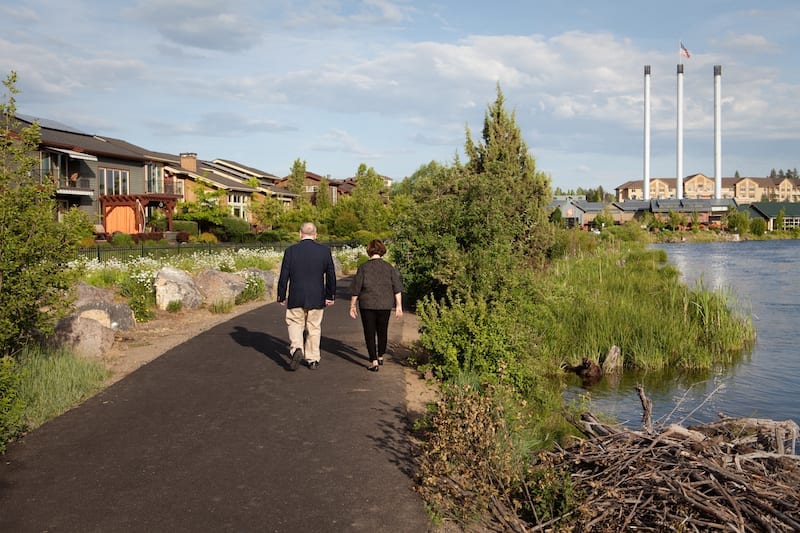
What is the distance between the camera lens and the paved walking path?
187 inches

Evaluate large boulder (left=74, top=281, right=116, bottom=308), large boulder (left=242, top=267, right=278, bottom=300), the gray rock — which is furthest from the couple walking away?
large boulder (left=242, top=267, right=278, bottom=300)

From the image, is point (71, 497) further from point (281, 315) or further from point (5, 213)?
point (281, 315)

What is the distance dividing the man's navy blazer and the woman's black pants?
2.07 feet

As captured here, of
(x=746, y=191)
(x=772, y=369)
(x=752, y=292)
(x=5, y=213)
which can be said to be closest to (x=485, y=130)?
(x=772, y=369)

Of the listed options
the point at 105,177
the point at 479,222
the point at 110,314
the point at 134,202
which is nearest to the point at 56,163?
the point at 105,177

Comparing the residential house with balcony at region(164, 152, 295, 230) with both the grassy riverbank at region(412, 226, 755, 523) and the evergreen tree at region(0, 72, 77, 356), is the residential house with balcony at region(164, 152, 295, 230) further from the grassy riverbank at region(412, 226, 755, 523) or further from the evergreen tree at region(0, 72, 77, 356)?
the evergreen tree at region(0, 72, 77, 356)

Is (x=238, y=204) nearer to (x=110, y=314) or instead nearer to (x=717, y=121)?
(x=110, y=314)

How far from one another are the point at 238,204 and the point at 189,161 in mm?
5690

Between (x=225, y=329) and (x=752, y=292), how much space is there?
20825 millimetres

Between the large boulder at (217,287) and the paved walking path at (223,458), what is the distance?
7.28 metres

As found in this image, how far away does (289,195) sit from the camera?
73000 millimetres

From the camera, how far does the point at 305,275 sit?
9461 millimetres

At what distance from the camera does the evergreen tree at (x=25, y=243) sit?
291 inches

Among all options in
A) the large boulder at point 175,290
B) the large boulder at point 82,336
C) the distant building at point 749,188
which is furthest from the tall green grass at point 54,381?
the distant building at point 749,188
